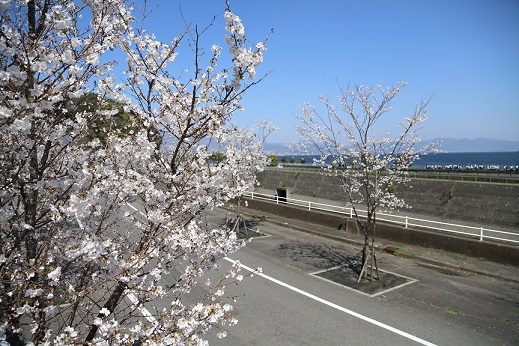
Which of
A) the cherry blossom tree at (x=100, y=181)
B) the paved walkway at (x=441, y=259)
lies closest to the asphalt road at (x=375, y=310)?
the paved walkway at (x=441, y=259)

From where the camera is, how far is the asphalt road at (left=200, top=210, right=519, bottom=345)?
25.0 ft

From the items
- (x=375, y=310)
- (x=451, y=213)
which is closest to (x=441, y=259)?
(x=375, y=310)

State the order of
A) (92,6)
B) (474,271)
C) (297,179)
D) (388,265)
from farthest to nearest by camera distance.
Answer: (297,179)
(388,265)
(474,271)
(92,6)

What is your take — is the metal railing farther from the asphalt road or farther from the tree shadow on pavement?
the asphalt road

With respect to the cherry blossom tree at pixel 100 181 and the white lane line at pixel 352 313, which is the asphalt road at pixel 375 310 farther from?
the cherry blossom tree at pixel 100 181

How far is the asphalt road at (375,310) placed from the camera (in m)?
7.62

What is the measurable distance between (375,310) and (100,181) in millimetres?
7749

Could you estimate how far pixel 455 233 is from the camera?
14.9 m

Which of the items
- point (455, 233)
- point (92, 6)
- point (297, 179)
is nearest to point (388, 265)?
point (455, 233)

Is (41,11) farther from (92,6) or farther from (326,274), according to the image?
(326,274)

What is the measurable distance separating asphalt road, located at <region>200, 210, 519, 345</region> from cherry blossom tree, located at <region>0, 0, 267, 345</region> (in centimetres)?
411

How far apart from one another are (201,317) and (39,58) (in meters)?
3.23

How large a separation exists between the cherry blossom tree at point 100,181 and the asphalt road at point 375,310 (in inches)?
162

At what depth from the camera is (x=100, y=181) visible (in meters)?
4.07
